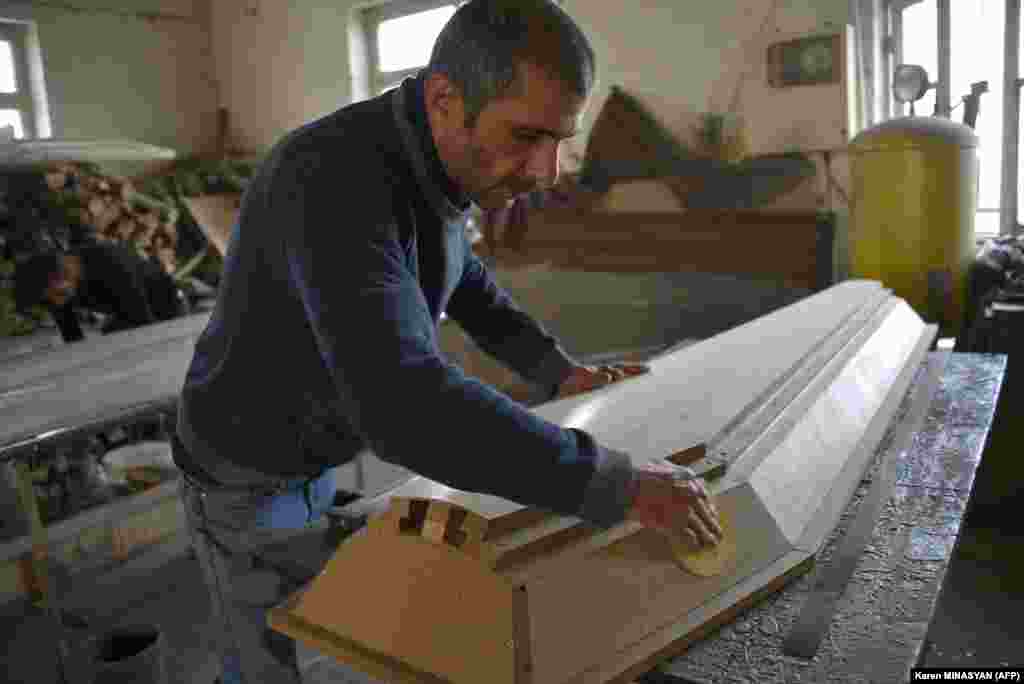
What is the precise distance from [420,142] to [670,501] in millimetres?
709

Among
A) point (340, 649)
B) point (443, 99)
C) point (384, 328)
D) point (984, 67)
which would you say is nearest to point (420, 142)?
point (443, 99)

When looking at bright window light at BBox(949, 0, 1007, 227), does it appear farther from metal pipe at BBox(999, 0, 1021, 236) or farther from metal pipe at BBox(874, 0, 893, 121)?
metal pipe at BBox(874, 0, 893, 121)

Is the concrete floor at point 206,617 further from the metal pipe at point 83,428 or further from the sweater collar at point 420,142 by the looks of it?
the sweater collar at point 420,142

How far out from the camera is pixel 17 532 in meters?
3.49

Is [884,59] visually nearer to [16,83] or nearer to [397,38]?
[397,38]

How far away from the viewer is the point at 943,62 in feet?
15.5

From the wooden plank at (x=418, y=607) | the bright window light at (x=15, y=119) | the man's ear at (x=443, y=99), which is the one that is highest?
the bright window light at (x=15, y=119)

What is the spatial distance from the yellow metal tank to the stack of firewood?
18.2 ft

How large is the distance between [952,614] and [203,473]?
9.20 ft

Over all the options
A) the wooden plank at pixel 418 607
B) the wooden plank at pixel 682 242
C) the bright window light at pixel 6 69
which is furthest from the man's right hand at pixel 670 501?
the bright window light at pixel 6 69

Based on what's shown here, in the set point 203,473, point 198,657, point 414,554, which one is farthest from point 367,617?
point 198,657

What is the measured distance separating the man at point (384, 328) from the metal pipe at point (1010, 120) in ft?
14.2

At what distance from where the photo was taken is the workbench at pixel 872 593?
1.31m

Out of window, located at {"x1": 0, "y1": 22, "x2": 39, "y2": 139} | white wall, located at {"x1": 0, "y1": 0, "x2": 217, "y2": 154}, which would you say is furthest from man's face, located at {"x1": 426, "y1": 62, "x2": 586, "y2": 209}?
window, located at {"x1": 0, "y1": 22, "x2": 39, "y2": 139}
